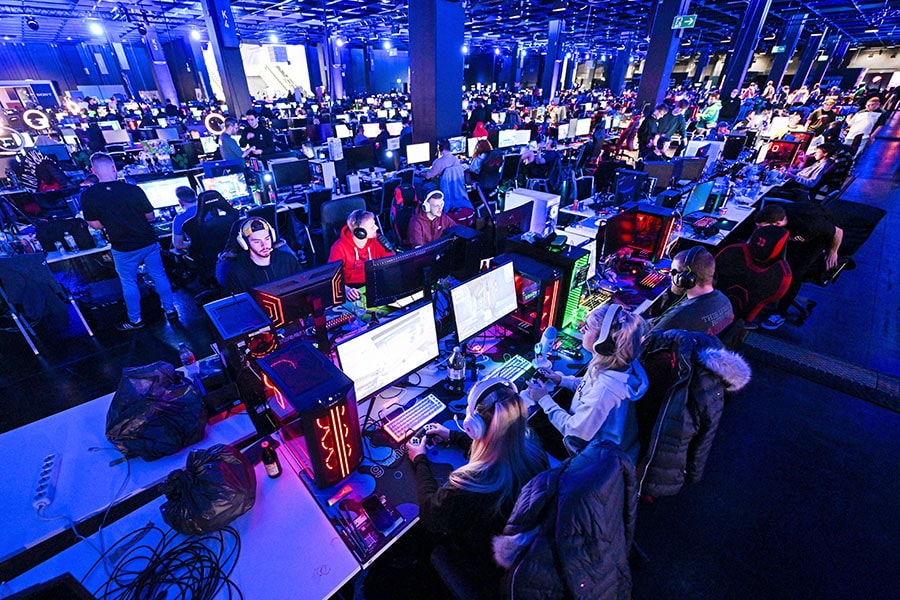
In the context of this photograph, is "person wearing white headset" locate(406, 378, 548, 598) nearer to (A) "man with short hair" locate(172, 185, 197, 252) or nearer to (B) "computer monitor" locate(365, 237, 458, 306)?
(B) "computer monitor" locate(365, 237, 458, 306)

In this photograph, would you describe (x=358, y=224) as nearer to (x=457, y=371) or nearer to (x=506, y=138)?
(x=457, y=371)

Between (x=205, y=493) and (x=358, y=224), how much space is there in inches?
89.1

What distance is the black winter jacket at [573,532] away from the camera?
1.18 meters

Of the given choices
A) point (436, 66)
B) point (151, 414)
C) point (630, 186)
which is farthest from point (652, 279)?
point (436, 66)

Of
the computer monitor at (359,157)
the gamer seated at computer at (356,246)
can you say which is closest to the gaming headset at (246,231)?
the gamer seated at computer at (356,246)

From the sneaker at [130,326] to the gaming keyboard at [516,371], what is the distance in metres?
4.28

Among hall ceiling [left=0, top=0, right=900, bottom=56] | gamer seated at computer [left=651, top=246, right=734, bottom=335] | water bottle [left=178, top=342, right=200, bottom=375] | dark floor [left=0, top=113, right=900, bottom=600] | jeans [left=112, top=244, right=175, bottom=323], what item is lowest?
dark floor [left=0, top=113, right=900, bottom=600]

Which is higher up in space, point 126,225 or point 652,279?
point 126,225

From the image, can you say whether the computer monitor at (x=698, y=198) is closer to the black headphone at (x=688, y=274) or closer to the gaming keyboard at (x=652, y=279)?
the gaming keyboard at (x=652, y=279)

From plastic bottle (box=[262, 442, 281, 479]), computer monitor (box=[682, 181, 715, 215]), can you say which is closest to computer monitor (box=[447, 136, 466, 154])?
computer monitor (box=[682, 181, 715, 215])

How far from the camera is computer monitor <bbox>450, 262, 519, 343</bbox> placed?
8.04 feet

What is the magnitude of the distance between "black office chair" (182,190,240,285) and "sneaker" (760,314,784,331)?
19.4 ft

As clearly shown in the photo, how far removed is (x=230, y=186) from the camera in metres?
5.78

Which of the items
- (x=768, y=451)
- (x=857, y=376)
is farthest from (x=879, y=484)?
(x=857, y=376)
